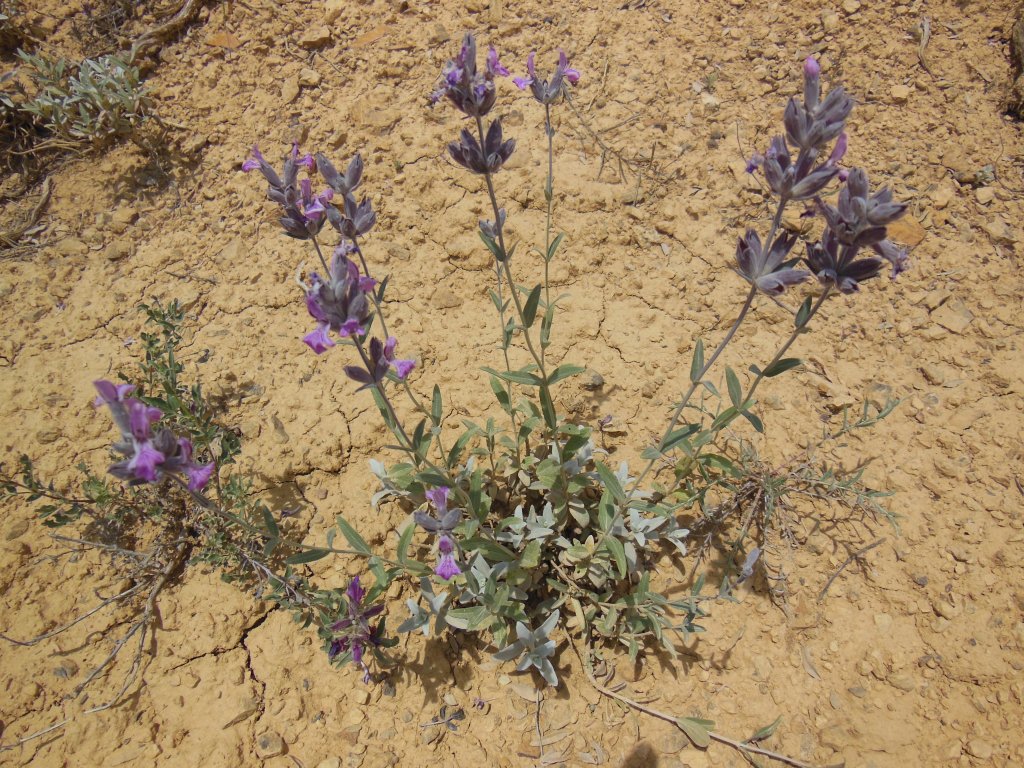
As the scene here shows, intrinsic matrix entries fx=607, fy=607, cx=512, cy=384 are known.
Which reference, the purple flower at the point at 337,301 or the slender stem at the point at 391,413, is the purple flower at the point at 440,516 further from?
the purple flower at the point at 337,301

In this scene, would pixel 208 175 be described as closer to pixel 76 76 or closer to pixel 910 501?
pixel 76 76

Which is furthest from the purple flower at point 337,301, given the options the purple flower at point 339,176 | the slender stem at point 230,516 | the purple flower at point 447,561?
the purple flower at point 447,561

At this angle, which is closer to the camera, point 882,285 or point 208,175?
point 882,285

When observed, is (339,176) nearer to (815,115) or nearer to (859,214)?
(815,115)

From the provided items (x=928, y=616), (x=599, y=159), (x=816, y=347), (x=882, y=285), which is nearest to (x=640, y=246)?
(x=599, y=159)

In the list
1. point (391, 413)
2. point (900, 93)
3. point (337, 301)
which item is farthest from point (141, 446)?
point (900, 93)

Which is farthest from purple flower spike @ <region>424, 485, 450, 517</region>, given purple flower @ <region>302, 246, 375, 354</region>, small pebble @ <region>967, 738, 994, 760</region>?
small pebble @ <region>967, 738, 994, 760</region>
